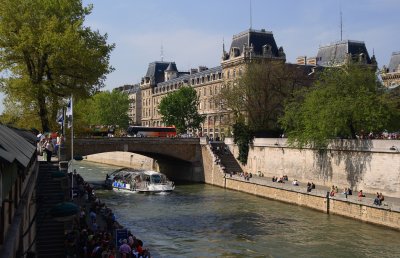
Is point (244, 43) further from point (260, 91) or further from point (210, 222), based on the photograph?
point (210, 222)

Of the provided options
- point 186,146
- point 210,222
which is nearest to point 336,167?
point 210,222

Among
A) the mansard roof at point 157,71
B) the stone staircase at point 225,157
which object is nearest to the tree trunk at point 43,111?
the stone staircase at point 225,157

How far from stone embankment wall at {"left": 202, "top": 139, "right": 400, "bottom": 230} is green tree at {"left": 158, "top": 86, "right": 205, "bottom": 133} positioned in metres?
29.4

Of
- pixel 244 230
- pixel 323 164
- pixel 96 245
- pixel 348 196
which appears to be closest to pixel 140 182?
pixel 323 164

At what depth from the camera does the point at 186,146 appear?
6612 cm

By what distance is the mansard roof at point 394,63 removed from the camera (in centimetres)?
9812

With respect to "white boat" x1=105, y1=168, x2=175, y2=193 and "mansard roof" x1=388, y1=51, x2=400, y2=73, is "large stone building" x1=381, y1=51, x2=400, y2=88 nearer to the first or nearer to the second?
"mansard roof" x1=388, y1=51, x2=400, y2=73

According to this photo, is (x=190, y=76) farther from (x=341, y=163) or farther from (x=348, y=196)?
(x=348, y=196)

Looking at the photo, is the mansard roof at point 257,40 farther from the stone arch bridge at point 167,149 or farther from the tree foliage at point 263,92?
the stone arch bridge at point 167,149

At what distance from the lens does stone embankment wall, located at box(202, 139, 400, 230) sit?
35094mm

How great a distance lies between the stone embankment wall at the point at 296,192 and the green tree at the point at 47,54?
19.2 m

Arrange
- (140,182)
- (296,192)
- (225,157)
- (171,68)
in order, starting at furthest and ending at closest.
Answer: (171,68), (225,157), (140,182), (296,192)

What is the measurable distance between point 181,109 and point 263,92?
33372 mm

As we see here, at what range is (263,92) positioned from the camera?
64.1 m
